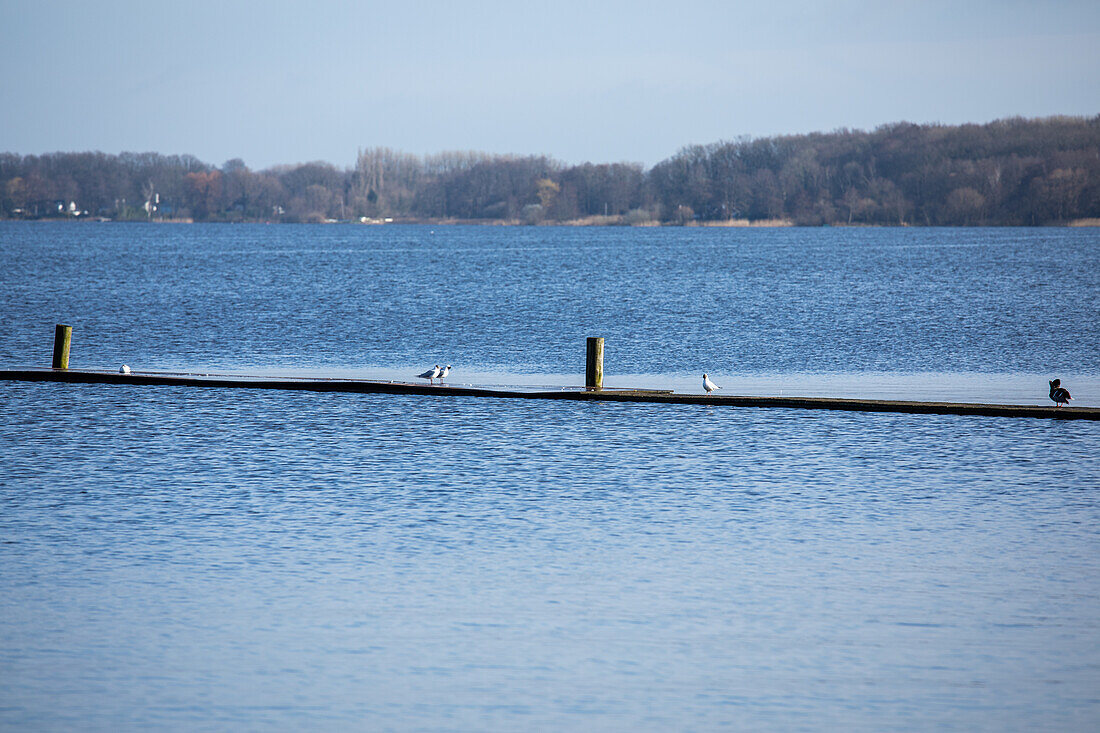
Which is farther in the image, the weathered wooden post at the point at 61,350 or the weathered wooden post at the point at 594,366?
the weathered wooden post at the point at 61,350

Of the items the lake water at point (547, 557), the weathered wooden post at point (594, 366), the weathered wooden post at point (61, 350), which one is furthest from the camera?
the weathered wooden post at point (61, 350)

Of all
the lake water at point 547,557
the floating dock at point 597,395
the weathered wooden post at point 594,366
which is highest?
the weathered wooden post at point 594,366

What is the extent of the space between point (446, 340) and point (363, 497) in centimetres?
2551

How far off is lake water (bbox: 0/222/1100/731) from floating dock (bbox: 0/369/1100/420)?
1.33 ft

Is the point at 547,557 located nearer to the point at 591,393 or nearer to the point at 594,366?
the point at 591,393

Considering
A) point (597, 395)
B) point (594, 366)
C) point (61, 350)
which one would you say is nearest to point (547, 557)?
point (597, 395)

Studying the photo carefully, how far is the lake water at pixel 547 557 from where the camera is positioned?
28.7ft

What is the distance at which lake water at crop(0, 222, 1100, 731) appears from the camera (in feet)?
28.7

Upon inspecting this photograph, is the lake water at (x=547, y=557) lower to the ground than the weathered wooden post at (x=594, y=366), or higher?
lower

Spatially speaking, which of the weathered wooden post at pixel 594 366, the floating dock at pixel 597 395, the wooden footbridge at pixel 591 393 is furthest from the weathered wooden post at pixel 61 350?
the weathered wooden post at pixel 594 366

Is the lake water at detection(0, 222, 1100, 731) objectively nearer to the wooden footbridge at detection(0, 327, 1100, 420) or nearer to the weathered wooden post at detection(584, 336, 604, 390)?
the wooden footbridge at detection(0, 327, 1100, 420)

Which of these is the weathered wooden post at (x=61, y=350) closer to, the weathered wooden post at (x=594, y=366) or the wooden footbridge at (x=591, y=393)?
the wooden footbridge at (x=591, y=393)

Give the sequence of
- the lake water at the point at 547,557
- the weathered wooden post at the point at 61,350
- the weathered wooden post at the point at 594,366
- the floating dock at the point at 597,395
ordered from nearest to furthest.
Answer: the lake water at the point at 547,557 → the floating dock at the point at 597,395 → the weathered wooden post at the point at 594,366 → the weathered wooden post at the point at 61,350

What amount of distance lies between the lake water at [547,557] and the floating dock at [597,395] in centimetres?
40
